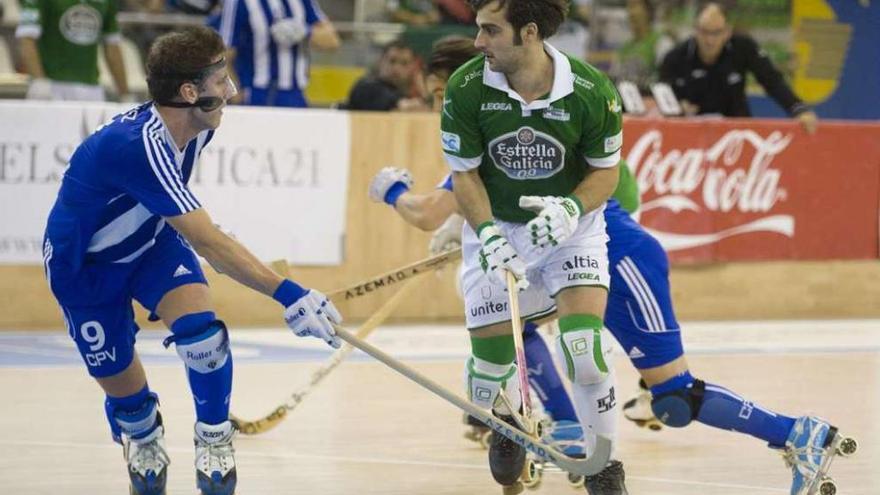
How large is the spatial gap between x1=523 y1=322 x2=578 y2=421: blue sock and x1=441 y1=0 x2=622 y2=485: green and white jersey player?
40.8 inches

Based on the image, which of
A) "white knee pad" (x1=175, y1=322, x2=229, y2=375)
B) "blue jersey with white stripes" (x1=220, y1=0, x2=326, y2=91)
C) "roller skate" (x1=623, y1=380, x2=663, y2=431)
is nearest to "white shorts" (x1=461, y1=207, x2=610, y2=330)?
"white knee pad" (x1=175, y1=322, x2=229, y2=375)

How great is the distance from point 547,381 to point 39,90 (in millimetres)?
5946

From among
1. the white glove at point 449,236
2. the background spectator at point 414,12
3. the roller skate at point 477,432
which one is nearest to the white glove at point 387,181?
the white glove at point 449,236

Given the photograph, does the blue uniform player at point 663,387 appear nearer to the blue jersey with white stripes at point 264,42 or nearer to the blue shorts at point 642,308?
the blue shorts at point 642,308

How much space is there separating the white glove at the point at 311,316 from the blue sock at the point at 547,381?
1753 millimetres

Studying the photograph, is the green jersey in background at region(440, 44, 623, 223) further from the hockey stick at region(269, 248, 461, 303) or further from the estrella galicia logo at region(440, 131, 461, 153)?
the hockey stick at region(269, 248, 461, 303)

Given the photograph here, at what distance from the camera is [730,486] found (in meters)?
7.55

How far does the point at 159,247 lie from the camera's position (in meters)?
6.69

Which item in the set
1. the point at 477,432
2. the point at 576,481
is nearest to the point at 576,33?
the point at 477,432

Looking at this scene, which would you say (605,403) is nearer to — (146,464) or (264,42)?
(146,464)

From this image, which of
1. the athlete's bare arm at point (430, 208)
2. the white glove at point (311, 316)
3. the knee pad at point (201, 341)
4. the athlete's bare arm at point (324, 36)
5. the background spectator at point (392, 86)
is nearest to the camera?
the white glove at point (311, 316)

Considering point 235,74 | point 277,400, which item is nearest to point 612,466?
point 277,400

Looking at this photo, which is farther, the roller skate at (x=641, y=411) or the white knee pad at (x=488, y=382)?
the roller skate at (x=641, y=411)

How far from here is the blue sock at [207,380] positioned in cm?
644
